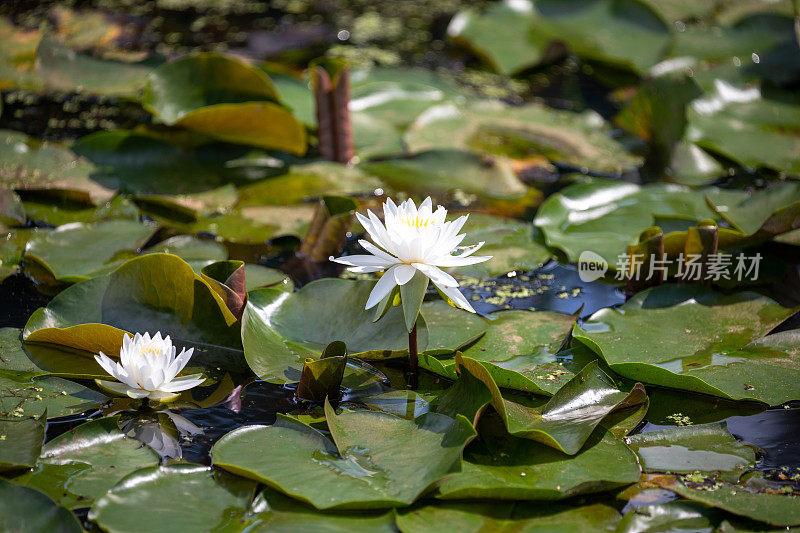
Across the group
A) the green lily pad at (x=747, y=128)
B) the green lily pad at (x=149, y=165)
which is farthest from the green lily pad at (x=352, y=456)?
the green lily pad at (x=747, y=128)

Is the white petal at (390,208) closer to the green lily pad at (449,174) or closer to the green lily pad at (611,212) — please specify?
the green lily pad at (611,212)

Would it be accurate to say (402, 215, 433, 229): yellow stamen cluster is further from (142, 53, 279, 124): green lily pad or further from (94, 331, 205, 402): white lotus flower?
(142, 53, 279, 124): green lily pad

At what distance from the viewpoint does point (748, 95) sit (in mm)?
3496

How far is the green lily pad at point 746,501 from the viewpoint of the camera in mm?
1366

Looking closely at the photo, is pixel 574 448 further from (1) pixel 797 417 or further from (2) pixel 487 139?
(2) pixel 487 139

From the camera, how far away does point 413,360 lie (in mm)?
1743

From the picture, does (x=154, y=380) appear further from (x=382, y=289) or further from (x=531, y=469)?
(x=531, y=469)

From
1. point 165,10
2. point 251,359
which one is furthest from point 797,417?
point 165,10

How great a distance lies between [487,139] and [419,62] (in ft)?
3.26

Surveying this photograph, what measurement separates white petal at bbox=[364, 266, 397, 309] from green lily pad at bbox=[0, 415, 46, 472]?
2.35 ft

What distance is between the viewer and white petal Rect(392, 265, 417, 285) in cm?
155

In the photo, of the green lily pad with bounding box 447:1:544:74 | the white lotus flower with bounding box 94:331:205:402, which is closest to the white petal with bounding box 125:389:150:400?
the white lotus flower with bounding box 94:331:205:402

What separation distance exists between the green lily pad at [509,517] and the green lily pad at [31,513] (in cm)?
58

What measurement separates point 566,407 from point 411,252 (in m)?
0.48
